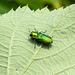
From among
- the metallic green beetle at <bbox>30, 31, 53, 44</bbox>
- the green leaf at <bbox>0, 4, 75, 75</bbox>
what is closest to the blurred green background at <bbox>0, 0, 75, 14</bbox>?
the green leaf at <bbox>0, 4, 75, 75</bbox>

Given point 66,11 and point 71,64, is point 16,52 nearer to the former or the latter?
point 71,64

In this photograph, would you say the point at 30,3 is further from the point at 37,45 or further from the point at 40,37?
the point at 37,45

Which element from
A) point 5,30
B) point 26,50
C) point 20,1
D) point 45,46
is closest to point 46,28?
point 45,46

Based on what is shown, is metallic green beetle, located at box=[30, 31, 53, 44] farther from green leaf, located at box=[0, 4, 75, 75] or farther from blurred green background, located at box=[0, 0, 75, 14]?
blurred green background, located at box=[0, 0, 75, 14]

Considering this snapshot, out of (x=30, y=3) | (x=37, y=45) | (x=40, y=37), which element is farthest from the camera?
(x=30, y=3)

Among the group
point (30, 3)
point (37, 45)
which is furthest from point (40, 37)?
point (30, 3)

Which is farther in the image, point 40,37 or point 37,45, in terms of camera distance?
point 40,37

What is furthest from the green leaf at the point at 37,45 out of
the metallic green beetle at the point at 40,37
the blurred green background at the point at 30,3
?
the blurred green background at the point at 30,3

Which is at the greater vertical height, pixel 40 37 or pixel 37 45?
pixel 40 37

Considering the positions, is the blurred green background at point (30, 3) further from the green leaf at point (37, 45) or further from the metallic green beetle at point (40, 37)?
the metallic green beetle at point (40, 37)
